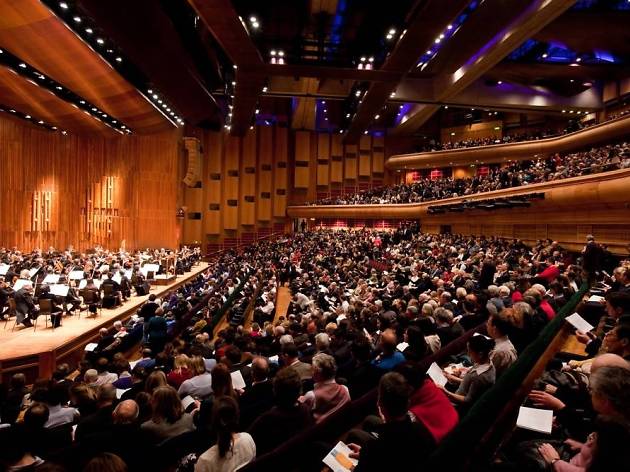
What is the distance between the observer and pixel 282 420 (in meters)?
2.03

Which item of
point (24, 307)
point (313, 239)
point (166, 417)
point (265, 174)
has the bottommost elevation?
point (24, 307)

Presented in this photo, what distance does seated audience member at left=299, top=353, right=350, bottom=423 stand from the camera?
241cm

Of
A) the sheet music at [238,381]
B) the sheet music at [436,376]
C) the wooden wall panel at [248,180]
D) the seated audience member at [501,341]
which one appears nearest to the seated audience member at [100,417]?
the sheet music at [238,381]

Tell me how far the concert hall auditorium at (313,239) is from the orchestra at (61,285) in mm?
97

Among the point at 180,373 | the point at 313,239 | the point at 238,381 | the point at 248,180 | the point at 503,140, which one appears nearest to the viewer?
the point at 238,381

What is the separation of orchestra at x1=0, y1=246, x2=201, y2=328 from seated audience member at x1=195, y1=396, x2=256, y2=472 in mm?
6534

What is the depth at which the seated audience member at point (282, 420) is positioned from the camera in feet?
6.54

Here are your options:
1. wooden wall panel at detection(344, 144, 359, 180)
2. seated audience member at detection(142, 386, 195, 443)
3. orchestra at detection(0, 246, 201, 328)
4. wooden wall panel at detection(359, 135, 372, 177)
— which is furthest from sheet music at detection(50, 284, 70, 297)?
wooden wall panel at detection(359, 135, 372, 177)

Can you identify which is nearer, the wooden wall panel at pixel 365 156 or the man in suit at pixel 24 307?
the man in suit at pixel 24 307

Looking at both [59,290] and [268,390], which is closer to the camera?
[268,390]

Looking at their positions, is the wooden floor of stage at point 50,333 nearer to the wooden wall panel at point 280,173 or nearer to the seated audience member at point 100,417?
the seated audience member at point 100,417

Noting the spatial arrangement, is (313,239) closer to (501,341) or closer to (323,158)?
(323,158)

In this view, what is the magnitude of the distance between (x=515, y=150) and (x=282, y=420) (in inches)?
722

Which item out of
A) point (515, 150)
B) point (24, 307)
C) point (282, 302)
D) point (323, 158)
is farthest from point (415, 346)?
point (323, 158)
